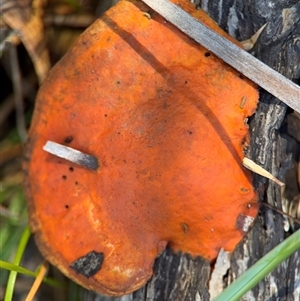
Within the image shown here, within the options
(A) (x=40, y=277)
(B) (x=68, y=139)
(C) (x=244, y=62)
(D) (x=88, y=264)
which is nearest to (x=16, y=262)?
(A) (x=40, y=277)

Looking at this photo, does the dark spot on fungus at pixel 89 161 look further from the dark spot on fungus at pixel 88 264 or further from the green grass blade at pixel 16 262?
the green grass blade at pixel 16 262

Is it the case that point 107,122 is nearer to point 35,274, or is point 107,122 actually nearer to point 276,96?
point 276,96

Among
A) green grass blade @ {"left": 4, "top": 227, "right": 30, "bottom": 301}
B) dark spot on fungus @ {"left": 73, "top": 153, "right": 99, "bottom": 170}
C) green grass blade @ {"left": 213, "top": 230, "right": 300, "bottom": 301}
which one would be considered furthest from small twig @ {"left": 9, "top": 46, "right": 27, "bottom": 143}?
green grass blade @ {"left": 213, "top": 230, "right": 300, "bottom": 301}

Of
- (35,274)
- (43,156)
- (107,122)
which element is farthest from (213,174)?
(35,274)

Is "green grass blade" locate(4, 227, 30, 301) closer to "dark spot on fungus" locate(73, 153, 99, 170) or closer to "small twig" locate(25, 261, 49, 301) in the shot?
"small twig" locate(25, 261, 49, 301)

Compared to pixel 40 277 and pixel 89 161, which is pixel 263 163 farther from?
pixel 40 277

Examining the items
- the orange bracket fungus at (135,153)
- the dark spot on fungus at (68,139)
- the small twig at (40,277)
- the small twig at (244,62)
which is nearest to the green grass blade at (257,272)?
the orange bracket fungus at (135,153)
